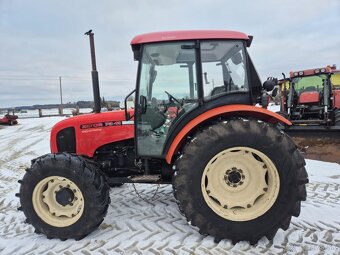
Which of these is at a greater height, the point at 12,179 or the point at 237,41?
the point at 237,41

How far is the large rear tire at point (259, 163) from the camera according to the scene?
313 cm

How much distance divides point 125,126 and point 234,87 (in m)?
1.41

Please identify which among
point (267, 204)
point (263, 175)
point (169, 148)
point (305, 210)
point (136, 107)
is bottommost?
point (305, 210)

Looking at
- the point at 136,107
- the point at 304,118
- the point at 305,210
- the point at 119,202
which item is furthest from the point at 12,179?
the point at 304,118

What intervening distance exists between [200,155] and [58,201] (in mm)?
1633

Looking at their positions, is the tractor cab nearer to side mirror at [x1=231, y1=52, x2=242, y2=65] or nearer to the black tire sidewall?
side mirror at [x1=231, y1=52, x2=242, y2=65]

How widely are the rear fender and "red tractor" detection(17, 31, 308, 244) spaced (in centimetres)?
1

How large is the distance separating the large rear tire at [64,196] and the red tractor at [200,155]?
0.01m

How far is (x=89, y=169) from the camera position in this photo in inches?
134

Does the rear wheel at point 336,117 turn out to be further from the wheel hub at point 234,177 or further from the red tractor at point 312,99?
the wheel hub at point 234,177

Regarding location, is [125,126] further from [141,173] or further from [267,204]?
[267,204]

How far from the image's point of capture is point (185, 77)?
3.51 meters

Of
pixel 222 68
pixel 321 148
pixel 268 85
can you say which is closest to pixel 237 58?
pixel 222 68

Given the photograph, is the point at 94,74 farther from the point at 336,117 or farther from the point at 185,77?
the point at 336,117
